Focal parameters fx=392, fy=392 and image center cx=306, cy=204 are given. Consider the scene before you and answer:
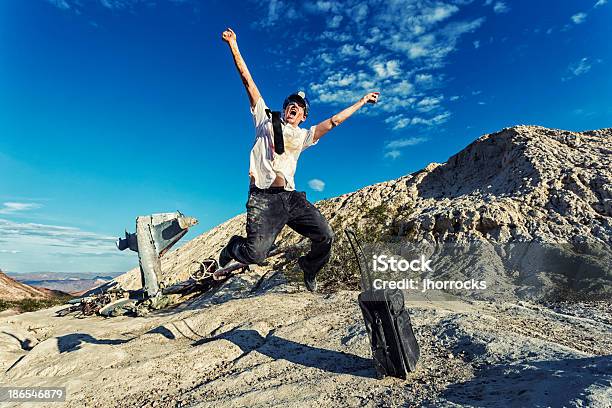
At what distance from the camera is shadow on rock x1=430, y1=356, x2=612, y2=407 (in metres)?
2.07

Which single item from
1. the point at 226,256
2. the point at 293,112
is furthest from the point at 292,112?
the point at 226,256

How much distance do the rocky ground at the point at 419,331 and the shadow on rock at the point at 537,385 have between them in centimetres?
1

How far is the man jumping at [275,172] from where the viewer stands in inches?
136

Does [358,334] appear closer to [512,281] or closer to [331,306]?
[331,306]

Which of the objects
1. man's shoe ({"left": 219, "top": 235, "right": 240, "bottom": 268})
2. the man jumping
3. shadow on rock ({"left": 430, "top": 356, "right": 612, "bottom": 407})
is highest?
the man jumping

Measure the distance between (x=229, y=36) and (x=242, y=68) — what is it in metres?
0.28

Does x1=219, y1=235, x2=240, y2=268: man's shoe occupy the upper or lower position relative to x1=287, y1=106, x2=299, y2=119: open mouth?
lower

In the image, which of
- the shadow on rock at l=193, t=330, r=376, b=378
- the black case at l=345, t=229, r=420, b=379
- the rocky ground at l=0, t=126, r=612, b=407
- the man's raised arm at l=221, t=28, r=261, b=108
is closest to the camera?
the rocky ground at l=0, t=126, r=612, b=407

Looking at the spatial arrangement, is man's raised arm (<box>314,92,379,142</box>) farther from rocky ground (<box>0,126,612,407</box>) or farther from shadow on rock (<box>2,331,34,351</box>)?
shadow on rock (<box>2,331,34,351</box>)

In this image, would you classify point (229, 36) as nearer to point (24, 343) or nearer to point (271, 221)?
point (271, 221)

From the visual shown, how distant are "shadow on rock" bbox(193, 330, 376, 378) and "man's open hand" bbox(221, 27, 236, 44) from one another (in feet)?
9.34

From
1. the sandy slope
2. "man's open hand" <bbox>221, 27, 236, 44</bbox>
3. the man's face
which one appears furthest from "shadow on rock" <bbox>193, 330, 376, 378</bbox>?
"man's open hand" <bbox>221, 27, 236, 44</bbox>

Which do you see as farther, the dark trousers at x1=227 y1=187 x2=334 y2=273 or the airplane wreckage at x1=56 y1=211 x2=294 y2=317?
the airplane wreckage at x1=56 y1=211 x2=294 y2=317

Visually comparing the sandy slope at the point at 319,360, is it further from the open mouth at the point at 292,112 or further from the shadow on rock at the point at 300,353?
the open mouth at the point at 292,112
